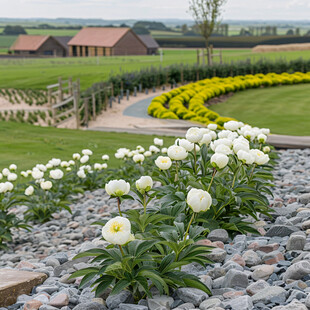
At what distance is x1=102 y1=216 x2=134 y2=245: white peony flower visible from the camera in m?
2.76

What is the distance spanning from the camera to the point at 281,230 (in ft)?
13.9

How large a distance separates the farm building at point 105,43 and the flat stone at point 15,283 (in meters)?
67.2

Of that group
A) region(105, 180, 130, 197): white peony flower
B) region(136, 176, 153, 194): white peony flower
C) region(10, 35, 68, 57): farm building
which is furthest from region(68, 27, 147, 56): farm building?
region(105, 180, 130, 197): white peony flower

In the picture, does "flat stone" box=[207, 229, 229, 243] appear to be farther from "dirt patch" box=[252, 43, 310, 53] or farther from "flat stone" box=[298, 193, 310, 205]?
"dirt patch" box=[252, 43, 310, 53]

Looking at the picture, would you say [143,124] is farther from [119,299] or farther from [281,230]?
[119,299]

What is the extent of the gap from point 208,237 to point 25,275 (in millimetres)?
1578

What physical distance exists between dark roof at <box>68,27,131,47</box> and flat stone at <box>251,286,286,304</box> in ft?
223

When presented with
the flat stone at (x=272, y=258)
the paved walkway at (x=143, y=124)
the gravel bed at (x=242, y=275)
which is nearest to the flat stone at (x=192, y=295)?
the gravel bed at (x=242, y=275)

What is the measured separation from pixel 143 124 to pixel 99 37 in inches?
2182

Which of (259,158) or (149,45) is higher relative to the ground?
(149,45)

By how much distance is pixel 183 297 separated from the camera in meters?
3.14

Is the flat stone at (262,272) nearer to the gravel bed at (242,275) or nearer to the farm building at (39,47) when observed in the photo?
the gravel bed at (242,275)

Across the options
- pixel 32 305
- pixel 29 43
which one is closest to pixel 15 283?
pixel 32 305

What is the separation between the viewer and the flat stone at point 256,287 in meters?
3.16
